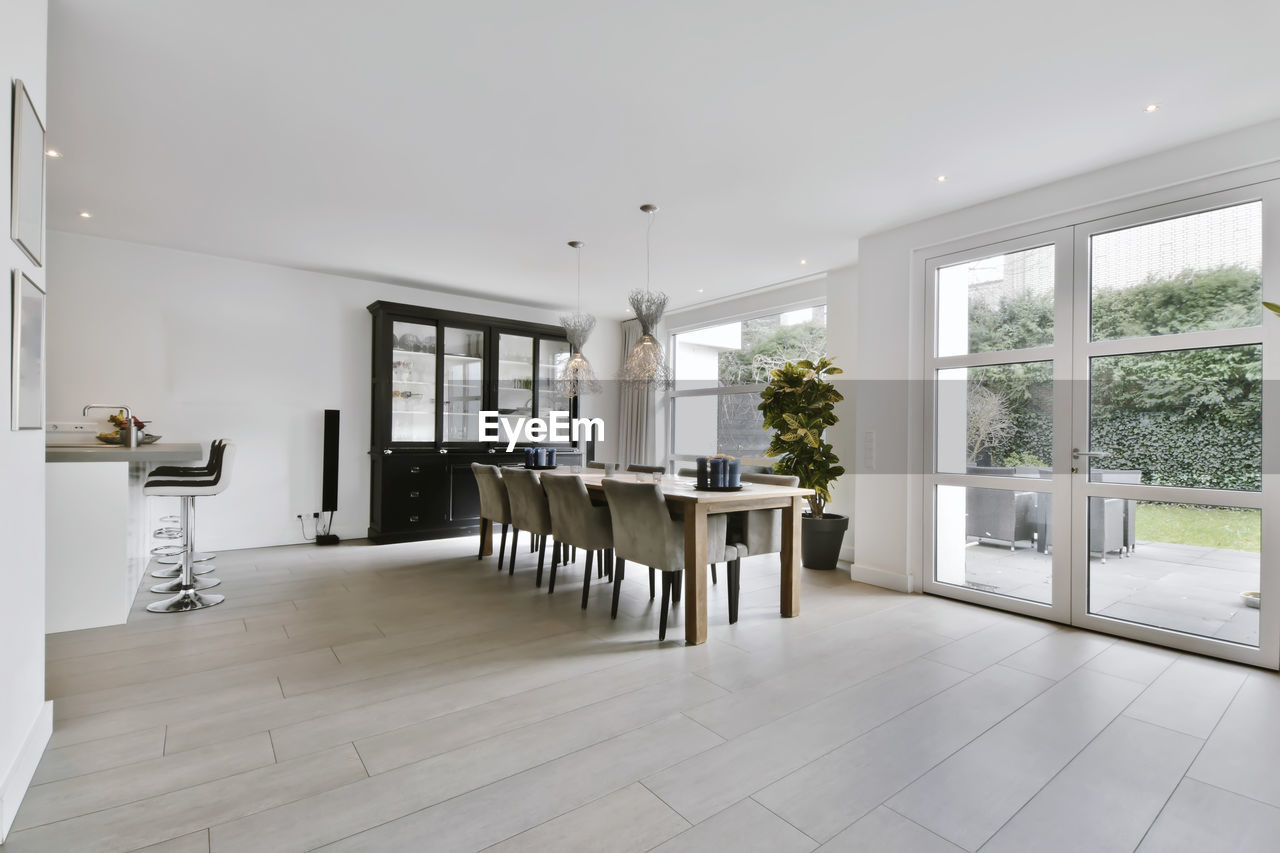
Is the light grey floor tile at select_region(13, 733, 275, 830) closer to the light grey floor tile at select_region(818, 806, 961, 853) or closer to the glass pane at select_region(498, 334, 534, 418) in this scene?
the light grey floor tile at select_region(818, 806, 961, 853)

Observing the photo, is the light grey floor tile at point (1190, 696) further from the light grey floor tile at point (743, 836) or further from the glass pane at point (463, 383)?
the glass pane at point (463, 383)

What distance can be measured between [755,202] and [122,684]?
4063 mm

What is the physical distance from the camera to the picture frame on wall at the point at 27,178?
182cm

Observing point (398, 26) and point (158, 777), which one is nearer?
point (158, 777)

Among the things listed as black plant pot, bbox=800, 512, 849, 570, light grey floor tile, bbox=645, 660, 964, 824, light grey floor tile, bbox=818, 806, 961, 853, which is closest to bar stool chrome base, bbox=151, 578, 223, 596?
light grey floor tile, bbox=645, 660, 964, 824

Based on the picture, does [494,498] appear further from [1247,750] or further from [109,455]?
[1247,750]

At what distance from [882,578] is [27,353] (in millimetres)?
4653

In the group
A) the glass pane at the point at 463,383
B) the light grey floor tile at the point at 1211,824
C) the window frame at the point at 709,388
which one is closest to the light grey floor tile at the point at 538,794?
the light grey floor tile at the point at 1211,824

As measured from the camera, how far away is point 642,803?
70.6 inches

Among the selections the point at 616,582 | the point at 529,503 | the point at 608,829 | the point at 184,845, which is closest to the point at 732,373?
the point at 529,503

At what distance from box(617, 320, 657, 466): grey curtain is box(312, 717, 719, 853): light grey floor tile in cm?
523

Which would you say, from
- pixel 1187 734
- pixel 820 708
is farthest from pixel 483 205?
pixel 1187 734

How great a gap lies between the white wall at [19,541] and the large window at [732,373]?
538cm

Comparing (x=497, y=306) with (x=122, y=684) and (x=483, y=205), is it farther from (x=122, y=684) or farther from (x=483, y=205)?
(x=122, y=684)
